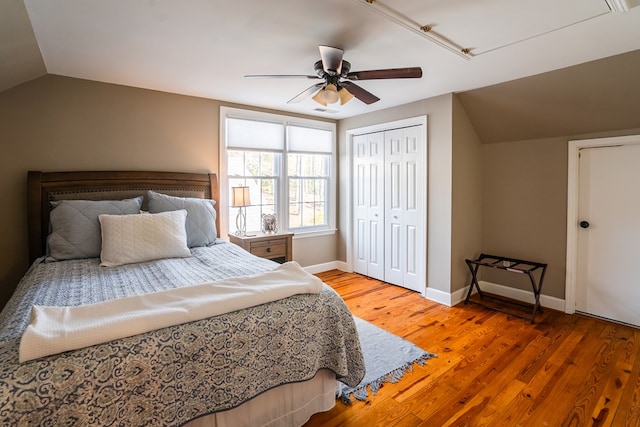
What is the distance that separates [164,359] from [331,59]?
6.73 feet

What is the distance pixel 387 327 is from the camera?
3057mm

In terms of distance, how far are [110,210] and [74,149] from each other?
2.76ft

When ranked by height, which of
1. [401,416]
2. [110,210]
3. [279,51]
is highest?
[279,51]

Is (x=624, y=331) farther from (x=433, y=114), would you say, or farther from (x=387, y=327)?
(x=433, y=114)

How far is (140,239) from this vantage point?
249cm

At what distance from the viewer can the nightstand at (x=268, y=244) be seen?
11.9ft

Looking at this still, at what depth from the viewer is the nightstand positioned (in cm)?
362

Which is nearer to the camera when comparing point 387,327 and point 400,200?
point 387,327

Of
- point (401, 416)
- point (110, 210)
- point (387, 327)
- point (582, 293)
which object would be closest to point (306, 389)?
point (401, 416)

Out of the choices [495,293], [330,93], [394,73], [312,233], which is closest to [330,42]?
[330,93]

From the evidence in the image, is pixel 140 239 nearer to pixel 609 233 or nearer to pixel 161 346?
pixel 161 346

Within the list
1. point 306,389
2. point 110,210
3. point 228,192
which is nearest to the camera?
point 306,389

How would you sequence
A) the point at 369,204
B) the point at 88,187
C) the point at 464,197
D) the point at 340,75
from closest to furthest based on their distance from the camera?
the point at 340,75 → the point at 88,187 → the point at 464,197 → the point at 369,204

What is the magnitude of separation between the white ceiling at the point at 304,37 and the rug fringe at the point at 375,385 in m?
2.35
